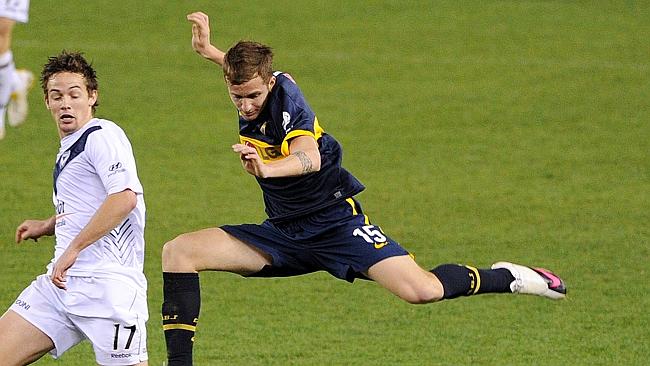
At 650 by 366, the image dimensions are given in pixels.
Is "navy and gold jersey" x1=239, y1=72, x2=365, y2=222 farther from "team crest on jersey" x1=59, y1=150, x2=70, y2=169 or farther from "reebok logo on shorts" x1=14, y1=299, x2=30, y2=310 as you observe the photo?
"reebok logo on shorts" x1=14, y1=299, x2=30, y2=310

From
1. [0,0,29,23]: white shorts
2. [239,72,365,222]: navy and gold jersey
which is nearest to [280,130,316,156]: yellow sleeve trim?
A: [239,72,365,222]: navy and gold jersey

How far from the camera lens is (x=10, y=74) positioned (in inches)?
516

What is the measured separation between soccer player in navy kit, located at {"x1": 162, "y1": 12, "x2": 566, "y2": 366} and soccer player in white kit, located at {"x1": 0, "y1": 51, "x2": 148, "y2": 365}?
3.05 ft

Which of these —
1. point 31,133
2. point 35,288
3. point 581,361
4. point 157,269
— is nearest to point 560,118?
point 31,133

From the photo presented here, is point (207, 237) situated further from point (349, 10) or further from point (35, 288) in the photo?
point (349, 10)

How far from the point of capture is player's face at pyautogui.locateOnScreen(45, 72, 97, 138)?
6309 mm

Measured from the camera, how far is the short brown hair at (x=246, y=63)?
7133 millimetres

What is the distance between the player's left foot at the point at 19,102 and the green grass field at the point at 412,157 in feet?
1.43

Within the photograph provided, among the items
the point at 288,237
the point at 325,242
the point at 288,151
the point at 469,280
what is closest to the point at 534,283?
the point at 469,280

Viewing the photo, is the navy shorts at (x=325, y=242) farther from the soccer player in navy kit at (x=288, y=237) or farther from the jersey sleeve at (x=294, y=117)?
the jersey sleeve at (x=294, y=117)

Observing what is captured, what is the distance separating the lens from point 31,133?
1587cm

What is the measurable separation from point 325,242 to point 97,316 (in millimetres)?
1754

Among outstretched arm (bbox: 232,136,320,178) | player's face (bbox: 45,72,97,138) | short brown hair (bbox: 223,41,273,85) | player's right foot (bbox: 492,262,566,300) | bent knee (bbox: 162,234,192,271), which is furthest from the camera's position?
player's right foot (bbox: 492,262,566,300)

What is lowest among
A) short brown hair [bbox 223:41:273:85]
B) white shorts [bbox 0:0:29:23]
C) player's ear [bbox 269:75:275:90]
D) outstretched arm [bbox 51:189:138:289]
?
outstretched arm [bbox 51:189:138:289]
